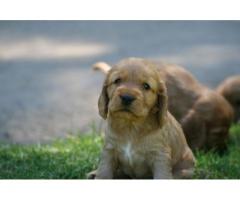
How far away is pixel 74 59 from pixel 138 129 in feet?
20.4

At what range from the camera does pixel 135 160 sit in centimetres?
536

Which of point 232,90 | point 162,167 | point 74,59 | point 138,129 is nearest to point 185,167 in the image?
point 162,167

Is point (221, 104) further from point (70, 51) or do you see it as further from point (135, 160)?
point (70, 51)

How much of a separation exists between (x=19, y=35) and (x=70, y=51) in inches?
49.5

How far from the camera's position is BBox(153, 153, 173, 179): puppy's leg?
17.3 ft

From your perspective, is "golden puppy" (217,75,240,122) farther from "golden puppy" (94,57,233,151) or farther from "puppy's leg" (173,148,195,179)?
"puppy's leg" (173,148,195,179)

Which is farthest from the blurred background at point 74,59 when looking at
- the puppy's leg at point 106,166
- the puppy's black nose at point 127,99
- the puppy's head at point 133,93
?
the puppy's black nose at point 127,99

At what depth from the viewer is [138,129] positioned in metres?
5.36

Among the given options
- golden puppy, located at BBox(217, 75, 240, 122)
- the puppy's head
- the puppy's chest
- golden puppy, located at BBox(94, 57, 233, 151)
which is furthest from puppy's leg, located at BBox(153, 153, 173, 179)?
golden puppy, located at BBox(217, 75, 240, 122)

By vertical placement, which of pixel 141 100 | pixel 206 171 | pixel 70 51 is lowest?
pixel 206 171

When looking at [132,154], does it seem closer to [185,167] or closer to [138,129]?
[138,129]

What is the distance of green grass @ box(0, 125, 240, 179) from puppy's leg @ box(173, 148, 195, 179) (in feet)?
0.30

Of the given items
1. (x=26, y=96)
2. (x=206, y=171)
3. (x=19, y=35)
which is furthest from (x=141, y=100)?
(x=19, y=35)

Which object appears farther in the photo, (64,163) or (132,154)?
(64,163)
